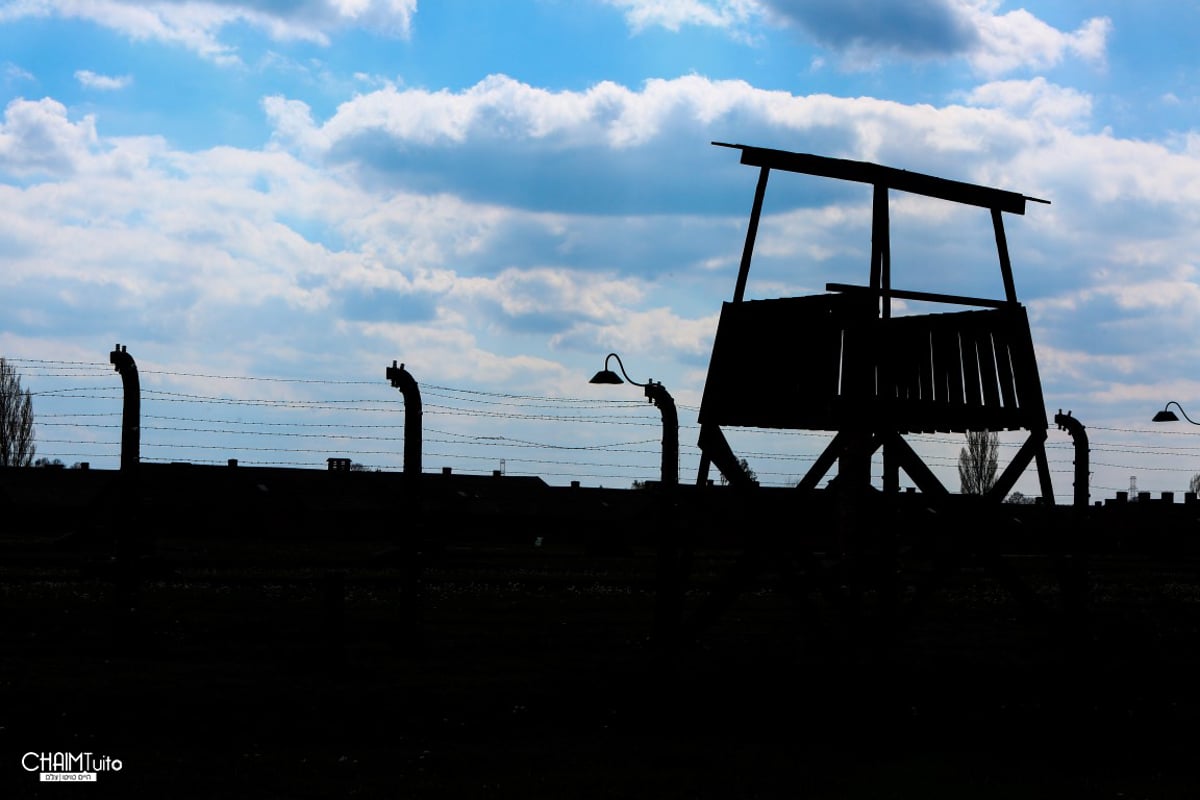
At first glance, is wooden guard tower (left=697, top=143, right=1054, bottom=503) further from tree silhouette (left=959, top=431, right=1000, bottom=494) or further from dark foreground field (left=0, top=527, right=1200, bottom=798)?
tree silhouette (left=959, top=431, right=1000, bottom=494)

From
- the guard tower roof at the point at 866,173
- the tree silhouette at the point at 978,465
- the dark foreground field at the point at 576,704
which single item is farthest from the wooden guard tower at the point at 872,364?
the tree silhouette at the point at 978,465

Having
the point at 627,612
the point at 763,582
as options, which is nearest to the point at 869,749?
the point at 627,612

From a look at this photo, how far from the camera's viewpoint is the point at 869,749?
40.2ft

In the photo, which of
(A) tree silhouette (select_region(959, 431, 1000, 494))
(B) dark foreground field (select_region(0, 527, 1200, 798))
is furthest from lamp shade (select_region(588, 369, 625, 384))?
(A) tree silhouette (select_region(959, 431, 1000, 494))

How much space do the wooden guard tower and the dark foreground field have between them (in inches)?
76.9

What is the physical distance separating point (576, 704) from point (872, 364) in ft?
16.1

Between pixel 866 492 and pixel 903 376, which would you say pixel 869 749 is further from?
pixel 903 376

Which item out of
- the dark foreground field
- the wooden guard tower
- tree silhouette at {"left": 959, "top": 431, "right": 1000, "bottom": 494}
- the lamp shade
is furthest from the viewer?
tree silhouette at {"left": 959, "top": 431, "right": 1000, "bottom": 494}

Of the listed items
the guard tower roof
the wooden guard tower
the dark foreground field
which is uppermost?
the guard tower roof

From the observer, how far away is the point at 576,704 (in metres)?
13.9

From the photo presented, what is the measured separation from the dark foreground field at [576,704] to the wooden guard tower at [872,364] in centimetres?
195

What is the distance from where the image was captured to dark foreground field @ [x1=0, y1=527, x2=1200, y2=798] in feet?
35.3

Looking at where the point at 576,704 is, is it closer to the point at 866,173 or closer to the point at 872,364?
the point at 872,364

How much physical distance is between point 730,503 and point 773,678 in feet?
143
